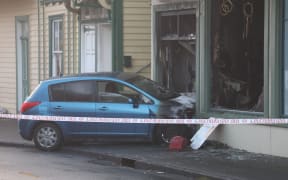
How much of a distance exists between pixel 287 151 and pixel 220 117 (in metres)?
2.05

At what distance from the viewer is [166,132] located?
1305 centimetres

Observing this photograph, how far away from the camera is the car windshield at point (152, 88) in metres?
13.1

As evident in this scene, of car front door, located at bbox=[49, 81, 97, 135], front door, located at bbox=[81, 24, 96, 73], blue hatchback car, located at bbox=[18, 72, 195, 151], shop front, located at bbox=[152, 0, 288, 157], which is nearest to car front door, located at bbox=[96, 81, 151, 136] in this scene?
blue hatchback car, located at bbox=[18, 72, 195, 151]

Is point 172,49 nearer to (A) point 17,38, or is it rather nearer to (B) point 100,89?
(B) point 100,89

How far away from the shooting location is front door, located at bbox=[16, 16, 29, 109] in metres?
21.2

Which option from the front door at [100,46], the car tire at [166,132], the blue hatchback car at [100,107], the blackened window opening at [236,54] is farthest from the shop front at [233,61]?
the front door at [100,46]

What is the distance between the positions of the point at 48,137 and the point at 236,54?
Answer: 14.9 feet

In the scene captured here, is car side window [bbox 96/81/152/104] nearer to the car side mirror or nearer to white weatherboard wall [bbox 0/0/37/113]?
the car side mirror

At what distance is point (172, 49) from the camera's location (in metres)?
15.1

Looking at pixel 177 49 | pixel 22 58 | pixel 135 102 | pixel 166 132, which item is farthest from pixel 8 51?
pixel 166 132

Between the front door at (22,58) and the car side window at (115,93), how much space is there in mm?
8528

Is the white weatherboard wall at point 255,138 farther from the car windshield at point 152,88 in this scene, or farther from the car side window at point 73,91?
the car side window at point 73,91

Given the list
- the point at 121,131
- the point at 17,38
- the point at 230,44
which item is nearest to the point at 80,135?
the point at 121,131

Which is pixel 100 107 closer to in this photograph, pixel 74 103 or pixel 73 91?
pixel 74 103
